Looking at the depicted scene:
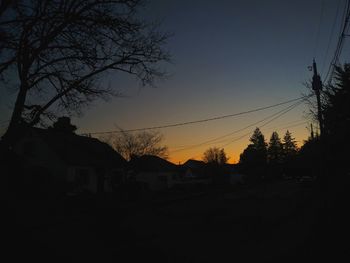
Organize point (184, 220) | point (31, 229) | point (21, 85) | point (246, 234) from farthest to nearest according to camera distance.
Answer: point (184, 220), point (21, 85), point (31, 229), point (246, 234)

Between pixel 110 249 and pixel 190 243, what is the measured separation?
2.40m

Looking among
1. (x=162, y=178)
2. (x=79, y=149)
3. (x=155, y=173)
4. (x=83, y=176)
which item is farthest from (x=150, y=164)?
(x=83, y=176)

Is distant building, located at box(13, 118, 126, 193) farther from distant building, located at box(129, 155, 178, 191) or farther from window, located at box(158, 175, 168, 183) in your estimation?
window, located at box(158, 175, 168, 183)

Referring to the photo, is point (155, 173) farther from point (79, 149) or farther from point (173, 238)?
point (173, 238)

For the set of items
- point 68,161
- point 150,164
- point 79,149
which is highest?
point 79,149

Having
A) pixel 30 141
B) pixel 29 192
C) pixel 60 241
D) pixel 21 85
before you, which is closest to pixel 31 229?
pixel 60 241

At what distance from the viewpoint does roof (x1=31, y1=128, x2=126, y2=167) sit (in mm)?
30828

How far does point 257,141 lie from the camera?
343 feet

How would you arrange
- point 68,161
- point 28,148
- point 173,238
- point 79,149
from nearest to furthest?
point 173,238, point 68,161, point 28,148, point 79,149

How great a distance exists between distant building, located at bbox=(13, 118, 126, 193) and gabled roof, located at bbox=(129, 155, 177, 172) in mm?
3270

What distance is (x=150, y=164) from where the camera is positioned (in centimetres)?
4822

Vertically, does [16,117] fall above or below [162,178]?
above

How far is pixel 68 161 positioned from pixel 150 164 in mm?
19768

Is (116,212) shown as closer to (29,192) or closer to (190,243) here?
(190,243)
